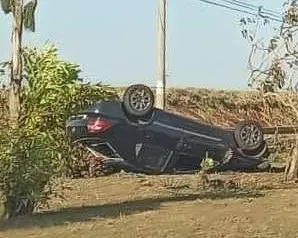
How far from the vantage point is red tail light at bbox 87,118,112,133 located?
54.7 ft

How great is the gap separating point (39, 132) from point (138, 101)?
650 cm

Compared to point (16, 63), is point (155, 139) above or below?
below

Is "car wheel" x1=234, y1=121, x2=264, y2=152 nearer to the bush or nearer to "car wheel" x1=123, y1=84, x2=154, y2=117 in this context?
"car wheel" x1=123, y1=84, x2=154, y2=117

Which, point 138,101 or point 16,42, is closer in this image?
point 16,42

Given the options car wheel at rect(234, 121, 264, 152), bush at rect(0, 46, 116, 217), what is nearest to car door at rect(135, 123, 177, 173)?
car wheel at rect(234, 121, 264, 152)

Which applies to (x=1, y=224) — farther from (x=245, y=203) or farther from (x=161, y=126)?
(x=161, y=126)

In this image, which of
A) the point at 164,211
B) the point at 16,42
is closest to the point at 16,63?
the point at 16,42

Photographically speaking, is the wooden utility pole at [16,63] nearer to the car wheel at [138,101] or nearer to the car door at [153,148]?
the car wheel at [138,101]

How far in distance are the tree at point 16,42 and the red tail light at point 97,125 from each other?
544 cm

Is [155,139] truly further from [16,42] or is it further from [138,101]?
[16,42]

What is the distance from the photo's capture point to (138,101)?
56.9ft

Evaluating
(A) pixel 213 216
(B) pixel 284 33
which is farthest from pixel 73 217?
(B) pixel 284 33

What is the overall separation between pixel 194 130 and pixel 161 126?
0.86m

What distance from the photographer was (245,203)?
1227 centimetres
